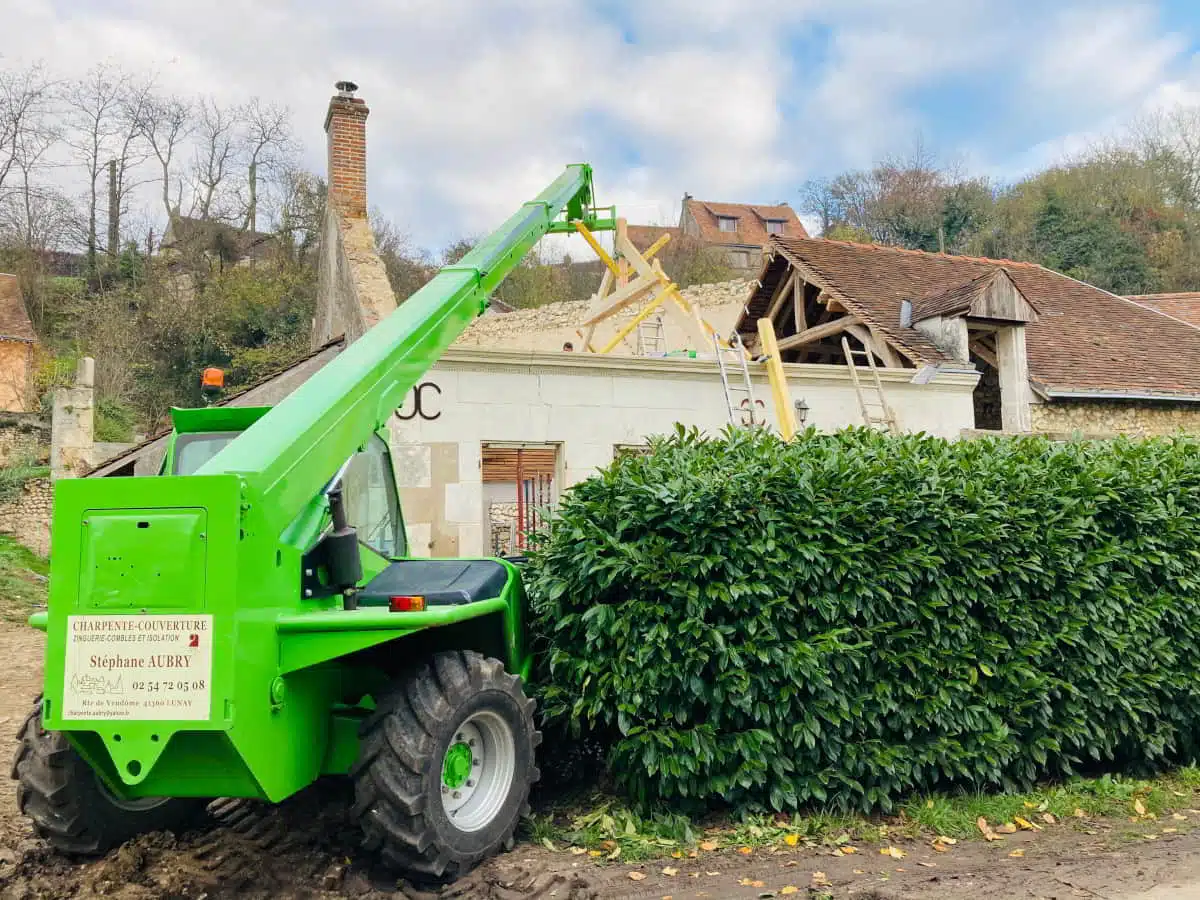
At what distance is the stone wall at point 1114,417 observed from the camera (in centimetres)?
1562

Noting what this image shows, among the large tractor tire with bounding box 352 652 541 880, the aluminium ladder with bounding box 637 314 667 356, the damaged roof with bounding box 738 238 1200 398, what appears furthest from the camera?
the aluminium ladder with bounding box 637 314 667 356

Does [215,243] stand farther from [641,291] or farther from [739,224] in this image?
[739,224]

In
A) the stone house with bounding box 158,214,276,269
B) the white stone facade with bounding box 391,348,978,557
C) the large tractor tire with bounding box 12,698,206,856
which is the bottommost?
the large tractor tire with bounding box 12,698,206,856

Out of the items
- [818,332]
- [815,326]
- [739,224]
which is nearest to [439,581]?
[818,332]

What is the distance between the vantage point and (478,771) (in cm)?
476

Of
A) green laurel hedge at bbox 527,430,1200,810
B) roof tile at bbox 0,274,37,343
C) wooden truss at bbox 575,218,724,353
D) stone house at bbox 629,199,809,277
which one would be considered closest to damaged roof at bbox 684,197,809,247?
stone house at bbox 629,199,809,277

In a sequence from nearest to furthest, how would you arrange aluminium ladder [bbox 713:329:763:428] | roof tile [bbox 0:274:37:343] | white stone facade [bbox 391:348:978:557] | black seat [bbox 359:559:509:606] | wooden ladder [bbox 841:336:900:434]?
black seat [bbox 359:559:509:606] < white stone facade [bbox 391:348:978:557] < aluminium ladder [bbox 713:329:763:428] < wooden ladder [bbox 841:336:900:434] < roof tile [bbox 0:274:37:343]

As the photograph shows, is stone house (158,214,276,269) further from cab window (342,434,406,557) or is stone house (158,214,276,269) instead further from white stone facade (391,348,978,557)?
Result: cab window (342,434,406,557)

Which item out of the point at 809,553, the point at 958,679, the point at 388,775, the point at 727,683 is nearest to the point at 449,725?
the point at 388,775

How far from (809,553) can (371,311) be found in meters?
9.20

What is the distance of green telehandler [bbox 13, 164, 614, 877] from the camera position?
3.57 meters

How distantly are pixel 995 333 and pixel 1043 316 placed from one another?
3017mm

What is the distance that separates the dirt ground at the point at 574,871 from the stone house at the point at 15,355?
26.1 metres

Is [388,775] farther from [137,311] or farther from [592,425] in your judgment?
[137,311]
